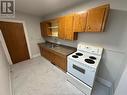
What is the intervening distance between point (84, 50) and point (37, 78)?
175 cm

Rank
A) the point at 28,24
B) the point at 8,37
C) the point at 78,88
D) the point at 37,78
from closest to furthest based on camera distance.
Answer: the point at 78,88 < the point at 37,78 < the point at 8,37 < the point at 28,24

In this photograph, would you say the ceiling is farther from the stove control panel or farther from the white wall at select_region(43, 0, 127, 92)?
the stove control panel

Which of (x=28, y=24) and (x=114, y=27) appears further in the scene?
(x=28, y=24)

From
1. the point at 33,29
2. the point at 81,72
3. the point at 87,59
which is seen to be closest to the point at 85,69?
the point at 81,72

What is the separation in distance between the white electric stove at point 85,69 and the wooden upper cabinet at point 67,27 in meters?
0.59

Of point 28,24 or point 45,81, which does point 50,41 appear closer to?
point 28,24

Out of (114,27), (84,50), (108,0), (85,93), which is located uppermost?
(108,0)

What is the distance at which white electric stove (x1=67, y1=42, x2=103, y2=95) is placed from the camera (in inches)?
57.9

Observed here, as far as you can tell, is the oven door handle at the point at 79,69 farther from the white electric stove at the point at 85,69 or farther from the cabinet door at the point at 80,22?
the cabinet door at the point at 80,22

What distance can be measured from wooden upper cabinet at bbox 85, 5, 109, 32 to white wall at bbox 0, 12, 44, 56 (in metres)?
2.87

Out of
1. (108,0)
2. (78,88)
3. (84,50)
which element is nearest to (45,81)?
(78,88)

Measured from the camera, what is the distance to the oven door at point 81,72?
1.46 meters

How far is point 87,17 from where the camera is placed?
1.75 metres

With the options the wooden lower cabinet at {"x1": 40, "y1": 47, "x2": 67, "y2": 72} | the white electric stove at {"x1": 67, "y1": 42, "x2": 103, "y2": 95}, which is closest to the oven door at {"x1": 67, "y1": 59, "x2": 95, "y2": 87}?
the white electric stove at {"x1": 67, "y1": 42, "x2": 103, "y2": 95}
